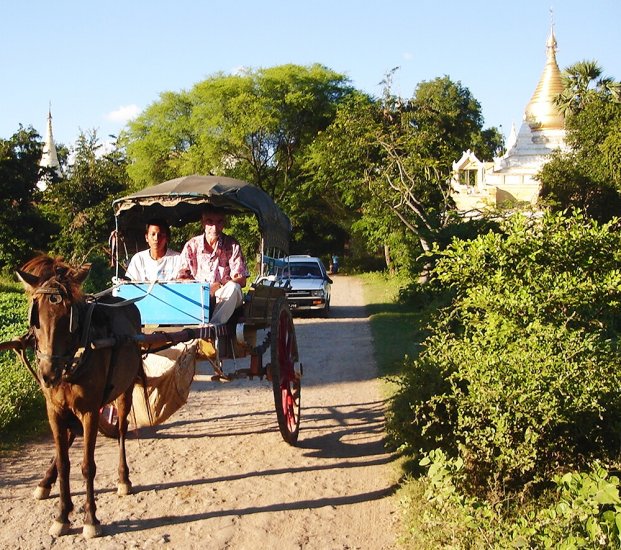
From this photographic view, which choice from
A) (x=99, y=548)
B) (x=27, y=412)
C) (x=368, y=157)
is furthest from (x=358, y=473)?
(x=368, y=157)

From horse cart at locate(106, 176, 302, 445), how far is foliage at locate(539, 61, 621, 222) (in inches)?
831

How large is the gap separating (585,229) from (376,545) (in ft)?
11.3

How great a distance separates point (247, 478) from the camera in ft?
21.3

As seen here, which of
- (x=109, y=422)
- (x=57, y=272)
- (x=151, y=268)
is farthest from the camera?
(x=151, y=268)

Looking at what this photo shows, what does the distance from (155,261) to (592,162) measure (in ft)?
85.8

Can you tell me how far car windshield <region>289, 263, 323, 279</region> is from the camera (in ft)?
69.4

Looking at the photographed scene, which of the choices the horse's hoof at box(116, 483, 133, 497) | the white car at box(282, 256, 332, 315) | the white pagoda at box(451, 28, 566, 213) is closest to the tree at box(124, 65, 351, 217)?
the white pagoda at box(451, 28, 566, 213)

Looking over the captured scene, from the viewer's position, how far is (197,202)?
690cm

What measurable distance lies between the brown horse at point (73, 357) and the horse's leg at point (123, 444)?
33cm

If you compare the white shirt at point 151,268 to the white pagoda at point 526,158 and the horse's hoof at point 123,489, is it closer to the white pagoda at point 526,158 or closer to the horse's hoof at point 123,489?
the horse's hoof at point 123,489

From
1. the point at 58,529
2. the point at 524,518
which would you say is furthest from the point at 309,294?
the point at 524,518

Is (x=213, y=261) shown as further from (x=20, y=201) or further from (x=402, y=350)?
(x=20, y=201)

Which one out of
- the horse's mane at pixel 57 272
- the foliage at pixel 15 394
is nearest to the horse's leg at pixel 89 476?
the horse's mane at pixel 57 272

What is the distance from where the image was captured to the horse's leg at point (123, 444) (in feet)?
19.6
